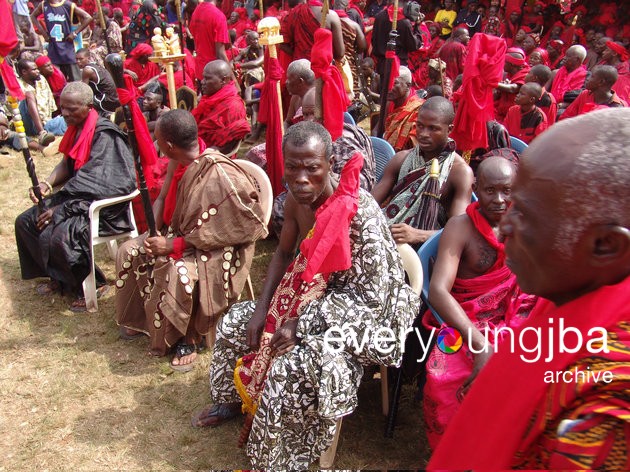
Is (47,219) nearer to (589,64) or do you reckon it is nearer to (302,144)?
(302,144)

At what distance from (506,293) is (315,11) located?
5.11 meters

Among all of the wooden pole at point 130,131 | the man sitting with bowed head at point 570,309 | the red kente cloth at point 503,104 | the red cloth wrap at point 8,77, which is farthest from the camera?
the red kente cloth at point 503,104

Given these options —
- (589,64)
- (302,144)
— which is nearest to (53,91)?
(302,144)

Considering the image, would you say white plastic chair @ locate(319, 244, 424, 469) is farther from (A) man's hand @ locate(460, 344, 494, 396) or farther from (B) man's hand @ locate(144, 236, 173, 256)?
(B) man's hand @ locate(144, 236, 173, 256)

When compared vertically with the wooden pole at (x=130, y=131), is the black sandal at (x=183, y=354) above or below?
below

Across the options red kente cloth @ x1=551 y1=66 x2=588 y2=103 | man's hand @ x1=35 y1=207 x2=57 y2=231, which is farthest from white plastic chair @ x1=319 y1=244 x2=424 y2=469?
red kente cloth @ x1=551 y1=66 x2=588 y2=103

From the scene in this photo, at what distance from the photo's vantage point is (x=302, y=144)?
8.06ft

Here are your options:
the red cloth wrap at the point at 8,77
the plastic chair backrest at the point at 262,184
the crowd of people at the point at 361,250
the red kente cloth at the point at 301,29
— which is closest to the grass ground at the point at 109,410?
the crowd of people at the point at 361,250

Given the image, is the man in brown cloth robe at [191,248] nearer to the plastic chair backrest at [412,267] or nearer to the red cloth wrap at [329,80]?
the red cloth wrap at [329,80]

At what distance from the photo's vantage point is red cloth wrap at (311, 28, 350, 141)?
376cm

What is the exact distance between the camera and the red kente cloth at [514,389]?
1.02 metres

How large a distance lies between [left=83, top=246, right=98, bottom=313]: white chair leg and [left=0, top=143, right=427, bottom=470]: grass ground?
0.22 ft

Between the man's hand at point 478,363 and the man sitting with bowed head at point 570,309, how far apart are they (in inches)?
45.9


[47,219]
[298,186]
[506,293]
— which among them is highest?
[298,186]
